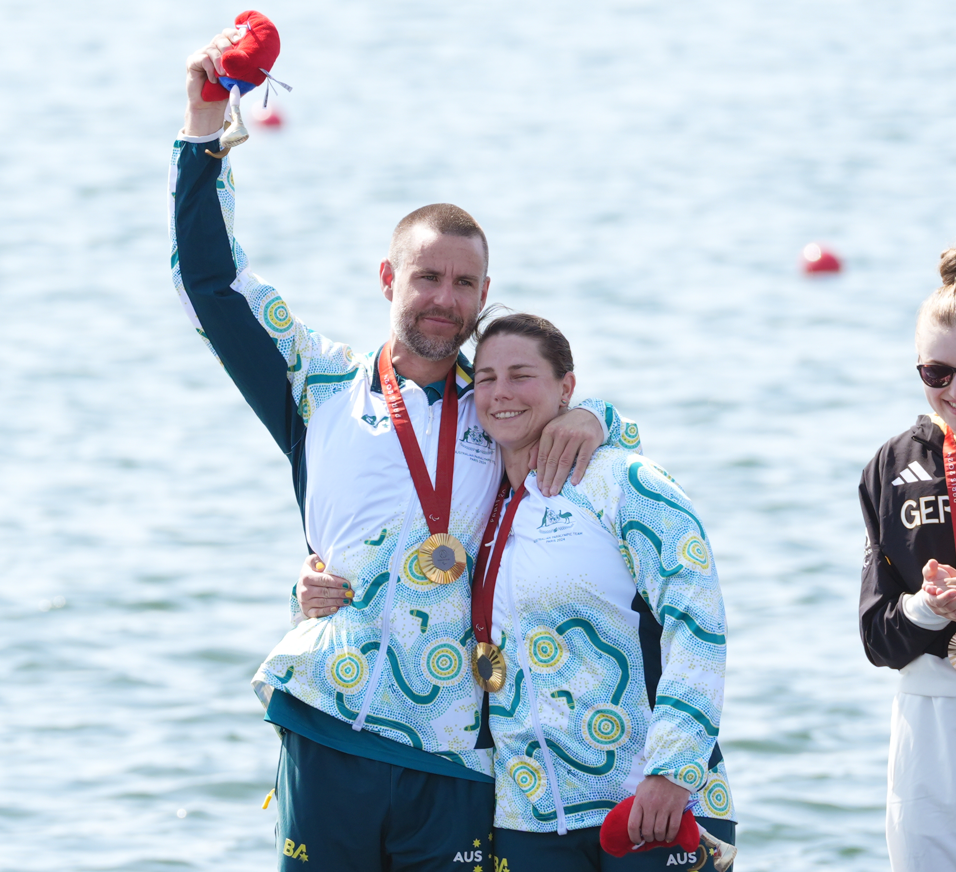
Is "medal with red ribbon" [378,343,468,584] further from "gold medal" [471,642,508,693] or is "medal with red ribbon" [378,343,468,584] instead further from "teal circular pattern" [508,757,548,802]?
"teal circular pattern" [508,757,548,802]

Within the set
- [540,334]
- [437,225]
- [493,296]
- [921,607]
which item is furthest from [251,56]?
[493,296]

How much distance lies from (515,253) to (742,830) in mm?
12151

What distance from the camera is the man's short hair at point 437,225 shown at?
154 inches

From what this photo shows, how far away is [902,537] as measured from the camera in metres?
3.72

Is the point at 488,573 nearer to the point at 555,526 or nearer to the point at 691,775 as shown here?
the point at 555,526

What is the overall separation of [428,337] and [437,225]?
0.30 metres

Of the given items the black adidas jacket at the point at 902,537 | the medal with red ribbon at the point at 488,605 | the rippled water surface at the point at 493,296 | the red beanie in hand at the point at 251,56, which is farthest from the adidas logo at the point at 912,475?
the rippled water surface at the point at 493,296

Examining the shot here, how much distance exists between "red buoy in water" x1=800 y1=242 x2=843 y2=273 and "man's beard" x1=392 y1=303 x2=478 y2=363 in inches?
565

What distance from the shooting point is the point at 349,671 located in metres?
3.73

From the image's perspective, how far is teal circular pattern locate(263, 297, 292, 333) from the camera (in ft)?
12.8

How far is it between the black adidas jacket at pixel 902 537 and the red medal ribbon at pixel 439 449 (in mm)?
1068

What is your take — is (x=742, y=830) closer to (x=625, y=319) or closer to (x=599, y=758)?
(x=599, y=758)

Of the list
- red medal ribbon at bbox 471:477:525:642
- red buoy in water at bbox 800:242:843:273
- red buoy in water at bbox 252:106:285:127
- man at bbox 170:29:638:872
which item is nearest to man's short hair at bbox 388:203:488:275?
man at bbox 170:29:638:872

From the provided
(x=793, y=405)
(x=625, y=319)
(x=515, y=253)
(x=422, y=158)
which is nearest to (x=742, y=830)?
(x=793, y=405)
